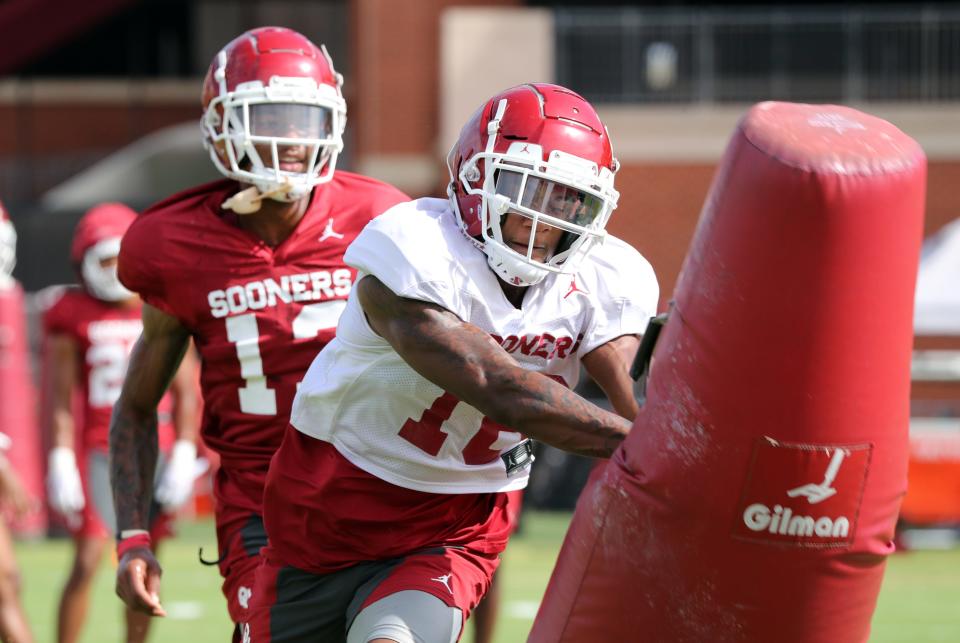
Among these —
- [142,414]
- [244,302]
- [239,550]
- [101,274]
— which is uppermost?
[244,302]

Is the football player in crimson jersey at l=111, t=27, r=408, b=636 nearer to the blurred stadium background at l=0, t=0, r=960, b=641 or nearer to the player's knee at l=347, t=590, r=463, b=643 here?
the player's knee at l=347, t=590, r=463, b=643

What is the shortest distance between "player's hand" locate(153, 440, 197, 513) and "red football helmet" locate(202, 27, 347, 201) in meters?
2.17

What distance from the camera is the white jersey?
3000 millimetres

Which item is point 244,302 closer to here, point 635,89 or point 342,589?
point 342,589

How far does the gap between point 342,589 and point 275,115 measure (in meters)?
1.28

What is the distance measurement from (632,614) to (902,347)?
673mm

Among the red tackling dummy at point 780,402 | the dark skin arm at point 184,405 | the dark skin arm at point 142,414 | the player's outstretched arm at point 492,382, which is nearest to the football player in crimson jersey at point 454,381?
the player's outstretched arm at point 492,382

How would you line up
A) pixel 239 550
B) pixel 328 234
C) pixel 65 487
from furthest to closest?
pixel 65 487 → pixel 328 234 → pixel 239 550

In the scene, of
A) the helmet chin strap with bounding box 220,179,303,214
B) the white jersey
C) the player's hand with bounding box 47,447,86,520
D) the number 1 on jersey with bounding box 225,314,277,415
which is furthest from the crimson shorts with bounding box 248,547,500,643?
the player's hand with bounding box 47,447,86,520

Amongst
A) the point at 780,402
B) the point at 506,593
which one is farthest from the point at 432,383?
the point at 506,593

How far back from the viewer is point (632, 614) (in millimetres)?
2791

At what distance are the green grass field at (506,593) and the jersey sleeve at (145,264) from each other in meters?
3.31

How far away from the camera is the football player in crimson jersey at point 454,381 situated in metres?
2.87

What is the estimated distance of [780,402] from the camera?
2.64 meters
